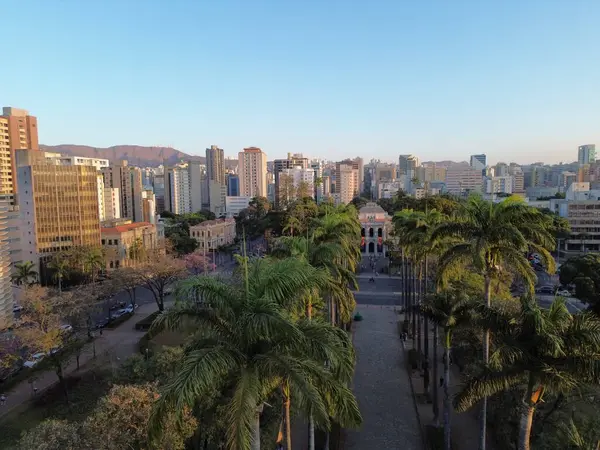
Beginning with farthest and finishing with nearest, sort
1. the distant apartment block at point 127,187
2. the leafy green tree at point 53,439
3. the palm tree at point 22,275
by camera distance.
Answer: the distant apartment block at point 127,187, the palm tree at point 22,275, the leafy green tree at point 53,439

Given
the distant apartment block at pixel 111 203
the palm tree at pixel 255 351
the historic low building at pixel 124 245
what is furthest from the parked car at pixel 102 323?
the distant apartment block at pixel 111 203

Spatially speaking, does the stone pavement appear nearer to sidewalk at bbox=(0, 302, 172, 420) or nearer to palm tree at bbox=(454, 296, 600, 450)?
palm tree at bbox=(454, 296, 600, 450)

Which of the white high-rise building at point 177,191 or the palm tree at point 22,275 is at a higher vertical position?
the white high-rise building at point 177,191

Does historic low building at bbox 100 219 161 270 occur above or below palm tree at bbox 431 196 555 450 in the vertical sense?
below

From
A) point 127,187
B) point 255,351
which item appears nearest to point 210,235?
point 127,187

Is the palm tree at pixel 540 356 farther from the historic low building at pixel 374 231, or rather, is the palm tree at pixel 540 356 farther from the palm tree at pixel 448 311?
the historic low building at pixel 374 231

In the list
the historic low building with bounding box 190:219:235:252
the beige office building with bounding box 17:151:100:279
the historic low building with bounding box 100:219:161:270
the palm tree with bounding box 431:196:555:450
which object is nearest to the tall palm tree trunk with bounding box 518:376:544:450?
the palm tree with bounding box 431:196:555:450
